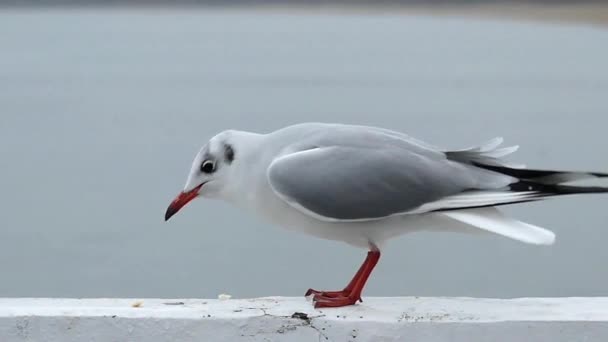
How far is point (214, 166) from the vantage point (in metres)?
2.40

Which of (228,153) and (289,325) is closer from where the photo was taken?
(289,325)

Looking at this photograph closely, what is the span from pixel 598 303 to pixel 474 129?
28.5 ft

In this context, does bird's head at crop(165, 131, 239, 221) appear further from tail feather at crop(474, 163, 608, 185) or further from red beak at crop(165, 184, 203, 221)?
tail feather at crop(474, 163, 608, 185)

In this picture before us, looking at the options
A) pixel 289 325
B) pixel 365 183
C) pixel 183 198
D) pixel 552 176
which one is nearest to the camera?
pixel 289 325

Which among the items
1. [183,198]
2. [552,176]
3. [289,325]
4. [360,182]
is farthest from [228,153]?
[552,176]

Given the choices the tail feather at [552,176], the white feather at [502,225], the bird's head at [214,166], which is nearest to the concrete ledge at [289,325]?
the white feather at [502,225]

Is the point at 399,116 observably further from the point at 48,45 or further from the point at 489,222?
the point at 48,45

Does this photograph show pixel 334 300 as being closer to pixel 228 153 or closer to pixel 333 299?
pixel 333 299

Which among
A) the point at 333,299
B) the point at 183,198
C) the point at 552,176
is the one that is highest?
the point at 552,176

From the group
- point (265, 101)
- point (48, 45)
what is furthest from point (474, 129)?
point (48, 45)

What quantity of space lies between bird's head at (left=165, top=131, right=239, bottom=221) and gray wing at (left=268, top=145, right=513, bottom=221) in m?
0.12

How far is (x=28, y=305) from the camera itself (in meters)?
2.20

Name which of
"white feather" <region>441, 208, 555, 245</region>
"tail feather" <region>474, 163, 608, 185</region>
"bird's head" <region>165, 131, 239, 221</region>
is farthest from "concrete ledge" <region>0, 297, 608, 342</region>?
"bird's head" <region>165, 131, 239, 221</region>

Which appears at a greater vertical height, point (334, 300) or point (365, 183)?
point (365, 183)
